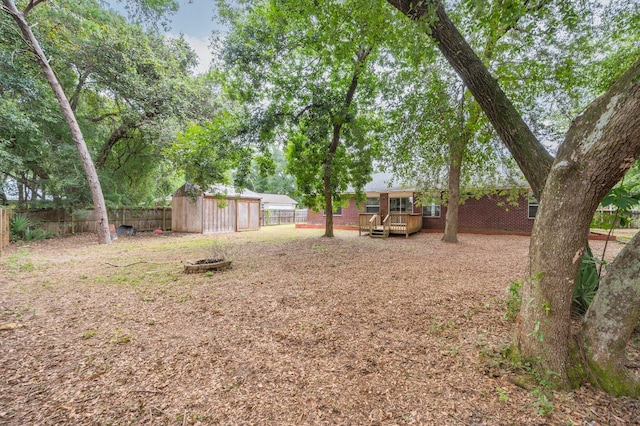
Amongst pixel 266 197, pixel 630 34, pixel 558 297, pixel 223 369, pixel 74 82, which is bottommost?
pixel 223 369

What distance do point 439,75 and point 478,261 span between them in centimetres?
498

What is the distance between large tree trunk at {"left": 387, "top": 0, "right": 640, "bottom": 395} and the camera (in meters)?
1.84

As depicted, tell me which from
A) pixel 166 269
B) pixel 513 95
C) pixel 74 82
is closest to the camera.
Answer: pixel 513 95

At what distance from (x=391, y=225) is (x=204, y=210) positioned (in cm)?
998

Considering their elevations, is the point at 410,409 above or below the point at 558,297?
below

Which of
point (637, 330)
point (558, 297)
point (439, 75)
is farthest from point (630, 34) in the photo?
point (558, 297)

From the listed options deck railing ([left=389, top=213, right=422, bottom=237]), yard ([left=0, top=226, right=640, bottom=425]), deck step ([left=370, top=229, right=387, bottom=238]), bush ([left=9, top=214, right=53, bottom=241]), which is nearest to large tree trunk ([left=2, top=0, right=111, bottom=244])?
bush ([left=9, top=214, right=53, bottom=241])

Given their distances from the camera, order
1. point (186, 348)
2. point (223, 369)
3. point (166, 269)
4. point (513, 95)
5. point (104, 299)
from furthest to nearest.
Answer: point (166, 269) → point (513, 95) → point (104, 299) → point (186, 348) → point (223, 369)

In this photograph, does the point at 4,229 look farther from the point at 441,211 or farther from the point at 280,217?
the point at 441,211

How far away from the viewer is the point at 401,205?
15.8m

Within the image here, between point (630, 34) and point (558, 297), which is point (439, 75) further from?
point (558, 297)

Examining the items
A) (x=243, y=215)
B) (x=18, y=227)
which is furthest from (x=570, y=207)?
(x=243, y=215)

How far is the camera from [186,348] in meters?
2.77

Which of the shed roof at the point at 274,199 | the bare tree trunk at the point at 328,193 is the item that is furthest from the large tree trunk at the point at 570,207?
the shed roof at the point at 274,199
